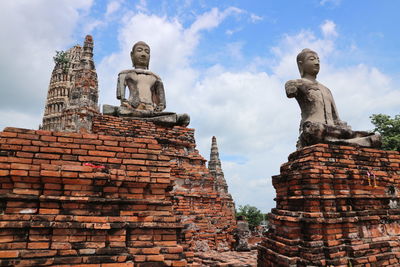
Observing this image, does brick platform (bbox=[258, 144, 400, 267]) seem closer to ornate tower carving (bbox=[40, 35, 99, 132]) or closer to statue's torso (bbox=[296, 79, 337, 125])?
statue's torso (bbox=[296, 79, 337, 125])

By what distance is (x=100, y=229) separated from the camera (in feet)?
11.1

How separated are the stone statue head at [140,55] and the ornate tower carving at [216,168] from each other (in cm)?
1440

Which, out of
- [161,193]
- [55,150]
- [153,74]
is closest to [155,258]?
[161,193]

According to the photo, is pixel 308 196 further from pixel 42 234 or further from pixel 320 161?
pixel 42 234

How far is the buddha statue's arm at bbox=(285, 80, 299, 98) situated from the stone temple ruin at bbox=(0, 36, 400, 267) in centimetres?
2

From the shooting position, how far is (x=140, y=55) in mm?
8172

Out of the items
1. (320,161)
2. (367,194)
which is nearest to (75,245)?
(320,161)

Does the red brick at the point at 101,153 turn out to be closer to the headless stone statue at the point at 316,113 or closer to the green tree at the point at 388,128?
the headless stone statue at the point at 316,113

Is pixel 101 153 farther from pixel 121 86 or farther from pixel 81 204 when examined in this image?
pixel 121 86

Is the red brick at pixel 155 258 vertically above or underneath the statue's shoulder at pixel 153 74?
underneath

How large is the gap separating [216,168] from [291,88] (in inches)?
645

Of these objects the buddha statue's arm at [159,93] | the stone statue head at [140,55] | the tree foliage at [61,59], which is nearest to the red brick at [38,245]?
the buddha statue's arm at [159,93]

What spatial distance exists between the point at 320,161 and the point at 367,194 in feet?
3.59

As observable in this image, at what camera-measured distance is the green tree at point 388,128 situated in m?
17.2
